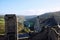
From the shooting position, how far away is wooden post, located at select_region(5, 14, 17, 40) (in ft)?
68.4

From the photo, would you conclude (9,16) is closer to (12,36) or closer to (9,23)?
(9,23)

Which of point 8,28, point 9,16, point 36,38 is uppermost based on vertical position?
point 9,16

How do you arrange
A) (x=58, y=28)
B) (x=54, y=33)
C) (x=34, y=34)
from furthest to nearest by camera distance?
(x=34, y=34) < (x=58, y=28) < (x=54, y=33)

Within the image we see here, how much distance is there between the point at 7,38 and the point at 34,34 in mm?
5232

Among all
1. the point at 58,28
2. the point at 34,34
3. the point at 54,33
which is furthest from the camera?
the point at 34,34

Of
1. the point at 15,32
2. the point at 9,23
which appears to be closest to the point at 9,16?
the point at 9,23

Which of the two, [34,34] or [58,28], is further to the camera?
[34,34]

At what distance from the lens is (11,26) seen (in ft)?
69.3

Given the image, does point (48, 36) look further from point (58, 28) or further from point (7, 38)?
point (7, 38)

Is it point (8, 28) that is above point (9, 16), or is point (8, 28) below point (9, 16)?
below

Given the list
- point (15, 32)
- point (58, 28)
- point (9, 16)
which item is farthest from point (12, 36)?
point (58, 28)

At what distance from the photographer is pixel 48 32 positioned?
79.6ft

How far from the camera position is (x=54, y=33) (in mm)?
20828

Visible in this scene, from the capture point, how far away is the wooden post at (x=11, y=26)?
20.9m
